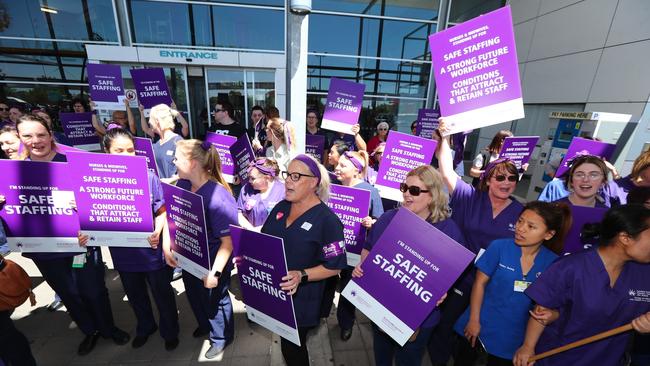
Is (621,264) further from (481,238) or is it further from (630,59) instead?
(630,59)

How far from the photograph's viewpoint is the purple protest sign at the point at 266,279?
176cm

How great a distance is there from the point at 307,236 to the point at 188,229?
99 cm

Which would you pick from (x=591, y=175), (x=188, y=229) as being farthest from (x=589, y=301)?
(x=188, y=229)

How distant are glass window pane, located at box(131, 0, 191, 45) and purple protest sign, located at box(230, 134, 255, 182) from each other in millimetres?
8405

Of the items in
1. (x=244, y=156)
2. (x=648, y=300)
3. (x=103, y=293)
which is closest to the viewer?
(x=648, y=300)

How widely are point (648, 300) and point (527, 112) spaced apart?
1057cm

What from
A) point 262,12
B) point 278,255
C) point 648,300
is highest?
point 262,12

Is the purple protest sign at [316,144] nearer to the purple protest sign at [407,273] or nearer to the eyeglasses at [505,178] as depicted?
the eyeglasses at [505,178]

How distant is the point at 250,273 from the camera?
6.43 ft

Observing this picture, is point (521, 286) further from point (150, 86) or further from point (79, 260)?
point (150, 86)

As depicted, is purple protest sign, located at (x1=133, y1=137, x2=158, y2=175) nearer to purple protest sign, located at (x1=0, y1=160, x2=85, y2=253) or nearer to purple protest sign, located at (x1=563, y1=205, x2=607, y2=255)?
purple protest sign, located at (x1=0, y1=160, x2=85, y2=253)

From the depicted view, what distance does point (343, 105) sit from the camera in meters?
4.58

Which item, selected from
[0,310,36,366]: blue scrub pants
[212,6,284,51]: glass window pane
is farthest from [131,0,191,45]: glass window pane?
[0,310,36,366]: blue scrub pants

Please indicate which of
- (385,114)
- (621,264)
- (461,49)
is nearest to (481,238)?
(621,264)
